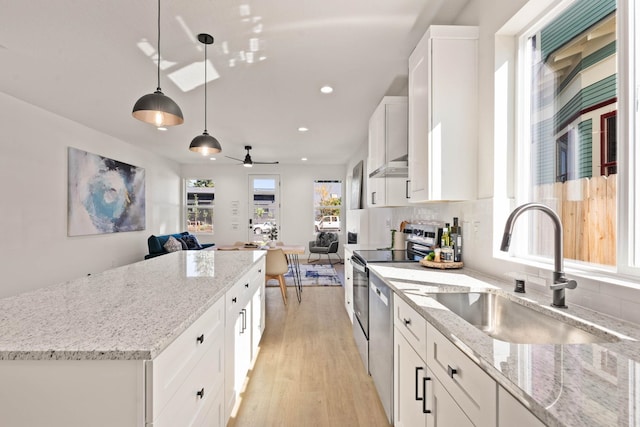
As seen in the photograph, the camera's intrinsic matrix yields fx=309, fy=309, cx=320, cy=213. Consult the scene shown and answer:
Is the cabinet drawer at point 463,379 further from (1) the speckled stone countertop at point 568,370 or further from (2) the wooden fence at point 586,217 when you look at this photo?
(2) the wooden fence at point 586,217

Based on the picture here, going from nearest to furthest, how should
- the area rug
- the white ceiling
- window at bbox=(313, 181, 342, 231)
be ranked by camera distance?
1. the white ceiling
2. the area rug
3. window at bbox=(313, 181, 342, 231)

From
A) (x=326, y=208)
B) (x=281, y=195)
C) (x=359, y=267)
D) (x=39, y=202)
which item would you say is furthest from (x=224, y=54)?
(x=326, y=208)

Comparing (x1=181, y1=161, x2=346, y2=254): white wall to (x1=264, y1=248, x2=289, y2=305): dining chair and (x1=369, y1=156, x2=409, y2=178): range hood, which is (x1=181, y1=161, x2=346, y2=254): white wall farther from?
(x1=369, y1=156, x2=409, y2=178): range hood

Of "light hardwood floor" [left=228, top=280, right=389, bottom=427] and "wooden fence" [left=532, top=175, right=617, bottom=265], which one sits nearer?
"wooden fence" [left=532, top=175, right=617, bottom=265]

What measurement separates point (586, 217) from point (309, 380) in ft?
6.68

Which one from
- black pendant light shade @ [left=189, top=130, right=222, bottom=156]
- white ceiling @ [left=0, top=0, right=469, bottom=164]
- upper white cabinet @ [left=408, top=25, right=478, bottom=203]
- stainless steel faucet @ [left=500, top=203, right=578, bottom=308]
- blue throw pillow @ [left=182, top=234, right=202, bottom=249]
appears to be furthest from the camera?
blue throw pillow @ [left=182, top=234, right=202, bottom=249]

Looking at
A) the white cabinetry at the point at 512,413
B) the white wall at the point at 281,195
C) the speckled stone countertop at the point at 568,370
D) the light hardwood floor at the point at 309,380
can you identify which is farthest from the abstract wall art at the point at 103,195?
the white cabinetry at the point at 512,413

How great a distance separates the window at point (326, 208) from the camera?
8.45 m

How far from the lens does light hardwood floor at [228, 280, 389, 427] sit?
1.94 metres

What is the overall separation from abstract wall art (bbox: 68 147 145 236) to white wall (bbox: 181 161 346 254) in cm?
217

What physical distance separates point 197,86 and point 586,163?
3306 mm

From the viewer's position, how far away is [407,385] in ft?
4.93

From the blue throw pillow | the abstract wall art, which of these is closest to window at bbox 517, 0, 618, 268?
the abstract wall art

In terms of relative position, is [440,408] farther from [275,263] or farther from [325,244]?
[325,244]
